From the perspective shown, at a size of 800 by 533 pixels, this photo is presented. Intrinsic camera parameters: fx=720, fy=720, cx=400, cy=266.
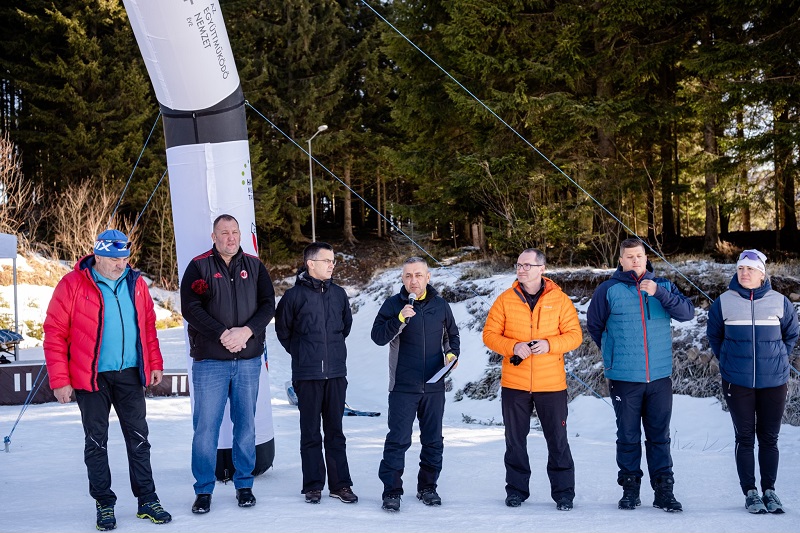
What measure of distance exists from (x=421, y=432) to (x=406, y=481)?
892 millimetres

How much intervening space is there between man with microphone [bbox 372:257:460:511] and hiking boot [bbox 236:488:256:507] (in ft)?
2.80

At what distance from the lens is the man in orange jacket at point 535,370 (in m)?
4.84

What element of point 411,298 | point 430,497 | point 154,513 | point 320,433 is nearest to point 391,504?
point 430,497

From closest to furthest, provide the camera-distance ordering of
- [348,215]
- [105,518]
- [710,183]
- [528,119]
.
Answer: [105,518] < [528,119] < [710,183] < [348,215]

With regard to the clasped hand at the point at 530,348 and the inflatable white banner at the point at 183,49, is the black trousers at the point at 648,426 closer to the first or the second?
the clasped hand at the point at 530,348

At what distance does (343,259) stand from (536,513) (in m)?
30.0

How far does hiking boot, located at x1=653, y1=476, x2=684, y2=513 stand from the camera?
4672mm

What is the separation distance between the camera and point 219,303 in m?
4.62

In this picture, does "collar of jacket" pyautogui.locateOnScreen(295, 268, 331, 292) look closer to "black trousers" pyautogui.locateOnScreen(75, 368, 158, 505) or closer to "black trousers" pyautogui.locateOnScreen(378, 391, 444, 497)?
"black trousers" pyautogui.locateOnScreen(378, 391, 444, 497)

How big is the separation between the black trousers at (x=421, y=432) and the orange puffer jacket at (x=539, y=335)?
1.77 feet

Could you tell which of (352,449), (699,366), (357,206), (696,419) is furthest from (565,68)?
(357,206)

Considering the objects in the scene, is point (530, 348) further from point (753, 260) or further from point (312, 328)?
point (753, 260)

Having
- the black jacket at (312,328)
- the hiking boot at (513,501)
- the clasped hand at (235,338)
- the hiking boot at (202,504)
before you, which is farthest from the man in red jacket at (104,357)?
the hiking boot at (513,501)

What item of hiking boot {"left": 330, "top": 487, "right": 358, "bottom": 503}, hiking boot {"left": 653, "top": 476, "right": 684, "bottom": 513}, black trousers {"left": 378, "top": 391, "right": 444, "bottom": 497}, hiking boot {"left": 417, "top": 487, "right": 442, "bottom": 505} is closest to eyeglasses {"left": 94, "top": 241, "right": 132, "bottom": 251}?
black trousers {"left": 378, "top": 391, "right": 444, "bottom": 497}
